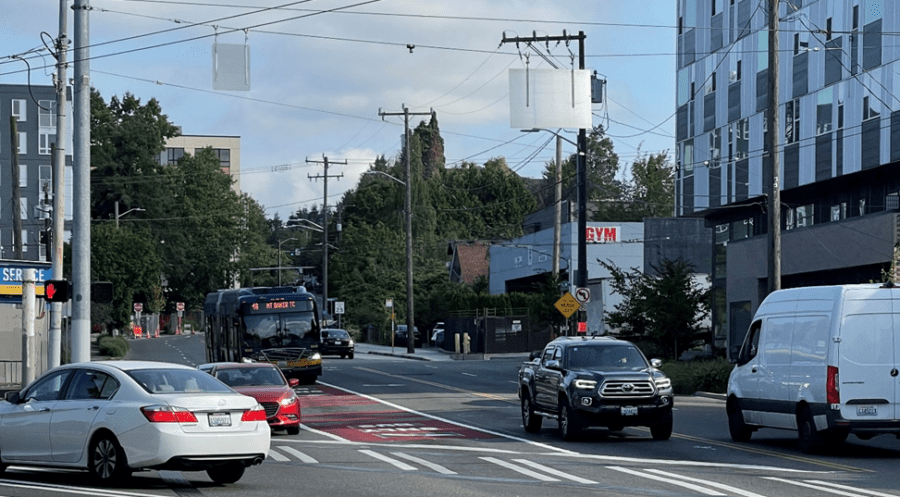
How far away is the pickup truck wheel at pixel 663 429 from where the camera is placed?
2103cm

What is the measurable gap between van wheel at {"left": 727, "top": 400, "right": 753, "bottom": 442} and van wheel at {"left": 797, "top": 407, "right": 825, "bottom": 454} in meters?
1.89

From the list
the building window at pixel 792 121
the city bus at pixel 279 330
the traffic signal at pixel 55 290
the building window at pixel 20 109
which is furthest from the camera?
the building window at pixel 20 109

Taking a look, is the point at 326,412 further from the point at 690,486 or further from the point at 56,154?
the point at 690,486

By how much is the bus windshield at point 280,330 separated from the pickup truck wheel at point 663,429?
66.8 feet

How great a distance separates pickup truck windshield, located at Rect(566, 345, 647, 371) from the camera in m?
21.9

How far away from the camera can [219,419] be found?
14180 mm

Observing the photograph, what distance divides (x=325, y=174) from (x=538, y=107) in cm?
5718

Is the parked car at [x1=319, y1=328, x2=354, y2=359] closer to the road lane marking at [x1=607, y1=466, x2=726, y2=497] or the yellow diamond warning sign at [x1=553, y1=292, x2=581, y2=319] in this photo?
the yellow diamond warning sign at [x1=553, y1=292, x2=581, y2=319]

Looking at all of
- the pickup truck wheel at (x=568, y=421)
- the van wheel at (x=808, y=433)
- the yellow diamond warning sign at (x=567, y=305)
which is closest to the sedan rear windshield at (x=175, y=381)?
the pickup truck wheel at (x=568, y=421)

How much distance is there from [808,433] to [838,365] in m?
1.24

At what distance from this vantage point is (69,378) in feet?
49.5

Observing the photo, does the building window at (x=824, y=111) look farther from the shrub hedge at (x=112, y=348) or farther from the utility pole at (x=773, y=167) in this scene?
the shrub hedge at (x=112, y=348)

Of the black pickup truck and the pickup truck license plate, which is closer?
the pickup truck license plate

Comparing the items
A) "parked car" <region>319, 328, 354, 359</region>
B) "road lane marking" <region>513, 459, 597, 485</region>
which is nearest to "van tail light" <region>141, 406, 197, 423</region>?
"road lane marking" <region>513, 459, 597, 485</region>
